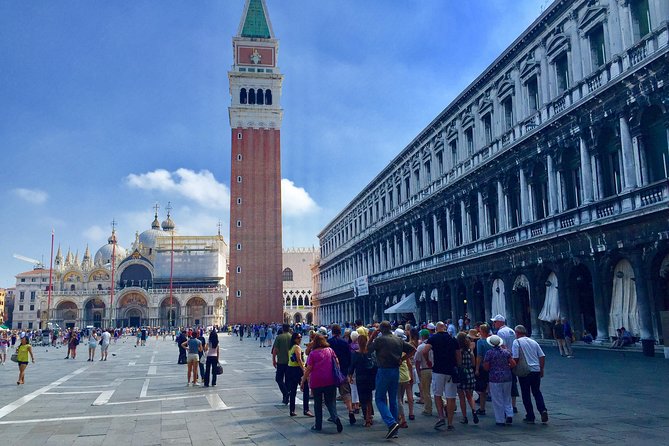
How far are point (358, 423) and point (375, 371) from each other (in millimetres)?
980

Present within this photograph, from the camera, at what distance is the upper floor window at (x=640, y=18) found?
19.8 m

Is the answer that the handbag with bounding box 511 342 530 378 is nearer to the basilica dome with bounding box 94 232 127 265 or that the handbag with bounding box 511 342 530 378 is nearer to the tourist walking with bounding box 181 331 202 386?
the tourist walking with bounding box 181 331 202 386

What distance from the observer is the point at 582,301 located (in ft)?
77.1

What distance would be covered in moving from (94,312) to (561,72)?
91.5 m

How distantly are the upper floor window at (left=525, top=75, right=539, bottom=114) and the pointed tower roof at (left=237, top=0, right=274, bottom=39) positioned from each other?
58424 mm

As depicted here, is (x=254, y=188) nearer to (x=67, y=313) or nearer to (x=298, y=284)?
(x=298, y=284)

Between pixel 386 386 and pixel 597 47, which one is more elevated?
pixel 597 47

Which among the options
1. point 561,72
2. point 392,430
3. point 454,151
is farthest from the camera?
point 454,151

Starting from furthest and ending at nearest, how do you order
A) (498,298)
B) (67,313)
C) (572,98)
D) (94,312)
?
(67,313), (94,312), (498,298), (572,98)

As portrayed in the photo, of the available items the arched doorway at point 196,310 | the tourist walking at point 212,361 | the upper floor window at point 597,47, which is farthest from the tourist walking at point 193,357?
the arched doorway at point 196,310

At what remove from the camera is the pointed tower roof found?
79250 millimetres

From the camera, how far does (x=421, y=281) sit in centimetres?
3975

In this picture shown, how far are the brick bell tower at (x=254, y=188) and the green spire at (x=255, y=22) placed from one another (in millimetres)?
1965

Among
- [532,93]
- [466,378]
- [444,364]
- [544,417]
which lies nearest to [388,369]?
[444,364]
